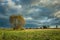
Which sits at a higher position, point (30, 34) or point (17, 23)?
point (17, 23)

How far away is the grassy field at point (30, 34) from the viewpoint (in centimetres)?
452

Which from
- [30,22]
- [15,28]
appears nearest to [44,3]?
[30,22]

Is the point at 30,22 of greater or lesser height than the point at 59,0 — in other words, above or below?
below

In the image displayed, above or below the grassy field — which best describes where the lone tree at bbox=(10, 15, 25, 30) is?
above

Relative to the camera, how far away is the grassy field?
4.52 m

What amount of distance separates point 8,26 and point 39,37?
2.67 feet

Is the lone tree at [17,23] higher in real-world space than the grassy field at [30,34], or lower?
higher

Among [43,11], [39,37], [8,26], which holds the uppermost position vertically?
[43,11]

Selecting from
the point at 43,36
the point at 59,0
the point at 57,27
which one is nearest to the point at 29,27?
the point at 43,36

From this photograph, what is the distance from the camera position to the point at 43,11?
463cm

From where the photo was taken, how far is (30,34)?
15.0 feet

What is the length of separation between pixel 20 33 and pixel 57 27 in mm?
937

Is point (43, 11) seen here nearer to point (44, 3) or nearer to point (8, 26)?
point (44, 3)

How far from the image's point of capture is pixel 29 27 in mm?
4656
